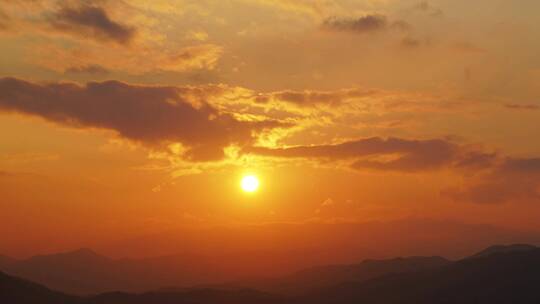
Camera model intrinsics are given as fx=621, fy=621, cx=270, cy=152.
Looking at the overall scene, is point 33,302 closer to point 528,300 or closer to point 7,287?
point 7,287

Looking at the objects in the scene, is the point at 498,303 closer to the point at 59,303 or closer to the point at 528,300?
the point at 528,300

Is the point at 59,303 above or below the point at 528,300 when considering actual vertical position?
above

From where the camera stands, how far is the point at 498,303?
199000 mm

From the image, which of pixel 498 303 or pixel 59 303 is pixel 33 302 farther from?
pixel 498 303

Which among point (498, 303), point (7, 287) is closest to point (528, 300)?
point (498, 303)

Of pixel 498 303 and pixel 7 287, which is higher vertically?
pixel 7 287

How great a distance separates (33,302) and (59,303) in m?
8.45

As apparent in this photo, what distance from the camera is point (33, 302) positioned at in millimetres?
194375

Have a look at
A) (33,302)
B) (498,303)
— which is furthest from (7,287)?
(498,303)

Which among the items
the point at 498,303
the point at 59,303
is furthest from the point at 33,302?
the point at 498,303

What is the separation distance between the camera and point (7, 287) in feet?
649

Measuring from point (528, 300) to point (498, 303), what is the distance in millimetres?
9046

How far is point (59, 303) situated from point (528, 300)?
149m

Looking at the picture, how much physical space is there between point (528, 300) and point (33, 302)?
155651mm
